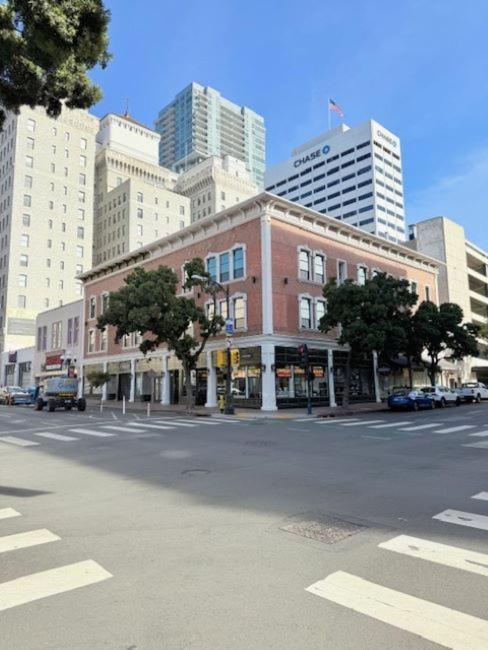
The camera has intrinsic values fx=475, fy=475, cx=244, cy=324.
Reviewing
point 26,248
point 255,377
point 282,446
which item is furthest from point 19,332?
point 282,446

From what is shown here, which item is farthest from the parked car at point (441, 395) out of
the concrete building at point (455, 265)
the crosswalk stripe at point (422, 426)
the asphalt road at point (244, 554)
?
the asphalt road at point (244, 554)

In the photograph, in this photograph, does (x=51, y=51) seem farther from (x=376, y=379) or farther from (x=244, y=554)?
(x=376, y=379)

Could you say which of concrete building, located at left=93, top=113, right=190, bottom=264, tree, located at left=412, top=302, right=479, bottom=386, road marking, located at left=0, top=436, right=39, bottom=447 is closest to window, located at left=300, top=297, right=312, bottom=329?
tree, located at left=412, top=302, right=479, bottom=386

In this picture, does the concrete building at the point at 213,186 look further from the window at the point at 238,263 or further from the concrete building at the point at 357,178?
the window at the point at 238,263

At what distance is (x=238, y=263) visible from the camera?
113ft

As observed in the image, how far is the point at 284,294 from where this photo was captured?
108ft

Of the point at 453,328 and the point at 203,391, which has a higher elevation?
the point at 453,328

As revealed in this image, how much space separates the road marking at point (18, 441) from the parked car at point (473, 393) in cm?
3415

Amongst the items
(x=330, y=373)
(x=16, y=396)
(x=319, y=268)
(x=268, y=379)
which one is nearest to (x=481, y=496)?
(x=268, y=379)

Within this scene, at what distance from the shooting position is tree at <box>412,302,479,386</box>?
124 feet

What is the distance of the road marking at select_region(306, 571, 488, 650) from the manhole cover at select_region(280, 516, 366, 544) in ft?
3.74

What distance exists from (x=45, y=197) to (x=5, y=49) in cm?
7797

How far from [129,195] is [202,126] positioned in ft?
347

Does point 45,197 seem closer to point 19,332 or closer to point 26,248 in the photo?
point 26,248
